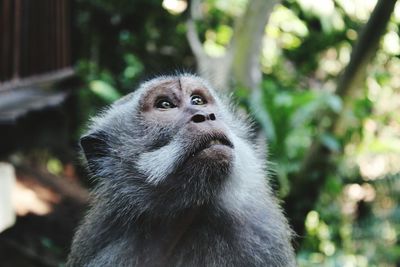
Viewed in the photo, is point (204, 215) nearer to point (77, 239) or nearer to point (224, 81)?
point (77, 239)

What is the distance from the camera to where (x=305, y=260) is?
5.85 m

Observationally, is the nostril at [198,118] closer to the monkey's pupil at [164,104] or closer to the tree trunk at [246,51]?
the monkey's pupil at [164,104]

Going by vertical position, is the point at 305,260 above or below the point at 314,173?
below

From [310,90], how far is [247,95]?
5.40ft

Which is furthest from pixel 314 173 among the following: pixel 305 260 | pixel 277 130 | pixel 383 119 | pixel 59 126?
pixel 59 126

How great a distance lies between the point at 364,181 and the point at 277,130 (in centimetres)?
170

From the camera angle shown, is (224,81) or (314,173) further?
(224,81)

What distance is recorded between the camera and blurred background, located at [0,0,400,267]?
551 cm

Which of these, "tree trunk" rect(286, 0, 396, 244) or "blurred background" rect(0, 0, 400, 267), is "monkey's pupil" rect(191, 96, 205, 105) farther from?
"tree trunk" rect(286, 0, 396, 244)

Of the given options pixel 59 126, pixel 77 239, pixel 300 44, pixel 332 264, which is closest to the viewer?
pixel 77 239

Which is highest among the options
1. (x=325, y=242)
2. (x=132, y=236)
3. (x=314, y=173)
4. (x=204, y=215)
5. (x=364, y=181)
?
(x=204, y=215)

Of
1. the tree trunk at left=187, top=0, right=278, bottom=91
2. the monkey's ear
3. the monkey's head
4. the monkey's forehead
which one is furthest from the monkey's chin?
the tree trunk at left=187, top=0, right=278, bottom=91

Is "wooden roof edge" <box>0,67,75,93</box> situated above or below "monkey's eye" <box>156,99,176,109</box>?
below

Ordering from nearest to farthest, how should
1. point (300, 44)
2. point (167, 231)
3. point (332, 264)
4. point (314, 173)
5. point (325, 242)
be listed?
point (167, 231)
point (314, 173)
point (332, 264)
point (325, 242)
point (300, 44)
